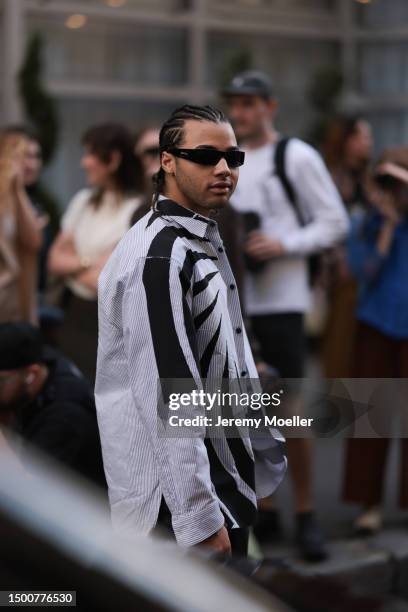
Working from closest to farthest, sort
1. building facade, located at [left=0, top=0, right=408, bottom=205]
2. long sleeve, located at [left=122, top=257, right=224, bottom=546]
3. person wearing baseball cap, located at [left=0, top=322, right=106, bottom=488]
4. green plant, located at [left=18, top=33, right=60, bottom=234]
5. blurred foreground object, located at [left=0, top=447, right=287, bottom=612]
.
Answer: blurred foreground object, located at [left=0, top=447, right=287, bottom=612] < long sleeve, located at [left=122, top=257, right=224, bottom=546] < person wearing baseball cap, located at [left=0, top=322, right=106, bottom=488] < green plant, located at [left=18, top=33, right=60, bottom=234] < building facade, located at [left=0, top=0, right=408, bottom=205]

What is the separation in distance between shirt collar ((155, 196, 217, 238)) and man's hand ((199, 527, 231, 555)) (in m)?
0.63

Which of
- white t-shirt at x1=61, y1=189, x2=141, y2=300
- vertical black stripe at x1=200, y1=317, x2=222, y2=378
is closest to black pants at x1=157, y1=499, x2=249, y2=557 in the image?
vertical black stripe at x1=200, y1=317, x2=222, y2=378

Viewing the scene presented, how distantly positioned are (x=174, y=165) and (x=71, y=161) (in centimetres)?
674

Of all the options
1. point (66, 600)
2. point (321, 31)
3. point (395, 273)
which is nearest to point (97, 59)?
point (321, 31)

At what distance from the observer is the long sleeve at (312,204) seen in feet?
17.1

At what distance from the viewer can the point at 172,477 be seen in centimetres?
274

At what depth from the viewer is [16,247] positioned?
5.61 m

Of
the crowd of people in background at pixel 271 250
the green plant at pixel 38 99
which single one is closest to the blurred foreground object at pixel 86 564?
the crowd of people in background at pixel 271 250

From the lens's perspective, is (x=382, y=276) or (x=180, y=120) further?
(x=382, y=276)

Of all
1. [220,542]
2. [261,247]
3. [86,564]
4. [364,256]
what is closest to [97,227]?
[261,247]

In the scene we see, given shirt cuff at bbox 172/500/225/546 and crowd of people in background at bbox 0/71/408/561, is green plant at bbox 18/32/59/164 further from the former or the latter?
shirt cuff at bbox 172/500/225/546

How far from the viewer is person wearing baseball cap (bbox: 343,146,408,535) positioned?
546 cm

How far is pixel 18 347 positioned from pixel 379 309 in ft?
6.87

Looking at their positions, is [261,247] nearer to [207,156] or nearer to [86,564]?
[207,156]
